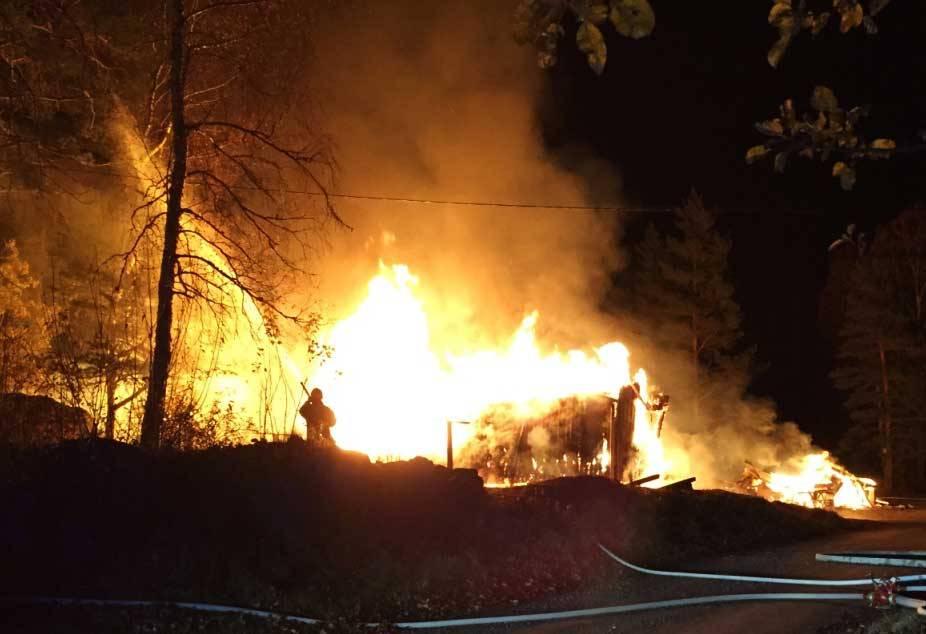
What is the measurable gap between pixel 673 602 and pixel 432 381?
10.6m

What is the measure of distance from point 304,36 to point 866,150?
9595mm

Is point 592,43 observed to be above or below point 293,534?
above

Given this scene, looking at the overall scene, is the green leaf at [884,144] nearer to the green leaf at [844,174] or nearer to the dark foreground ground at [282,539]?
the green leaf at [844,174]

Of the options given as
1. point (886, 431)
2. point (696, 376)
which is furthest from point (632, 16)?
point (696, 376)

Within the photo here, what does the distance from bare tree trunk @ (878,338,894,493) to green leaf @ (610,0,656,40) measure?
3346 cm

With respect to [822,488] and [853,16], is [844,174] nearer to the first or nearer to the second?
[853,16]

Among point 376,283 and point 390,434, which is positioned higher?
point 376,283

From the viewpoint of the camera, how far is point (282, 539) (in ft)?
27.4

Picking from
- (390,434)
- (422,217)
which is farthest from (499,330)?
(390,434)

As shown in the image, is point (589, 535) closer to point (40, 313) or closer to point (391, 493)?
point (391, 493)

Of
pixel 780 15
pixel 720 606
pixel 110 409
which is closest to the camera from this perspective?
pixel 780 15

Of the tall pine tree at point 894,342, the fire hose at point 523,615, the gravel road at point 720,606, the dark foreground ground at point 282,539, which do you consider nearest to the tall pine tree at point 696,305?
the tall pine tree at point 894,342

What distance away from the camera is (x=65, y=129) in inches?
517

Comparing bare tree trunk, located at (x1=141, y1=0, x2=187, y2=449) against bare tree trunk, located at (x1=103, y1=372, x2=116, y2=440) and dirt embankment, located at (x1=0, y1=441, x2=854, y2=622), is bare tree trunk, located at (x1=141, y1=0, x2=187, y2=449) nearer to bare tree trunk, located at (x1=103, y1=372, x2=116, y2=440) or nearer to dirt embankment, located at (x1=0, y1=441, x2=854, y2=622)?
bare tree trunk, located at (x1=103, y1=372, x2=116, y2=440)
